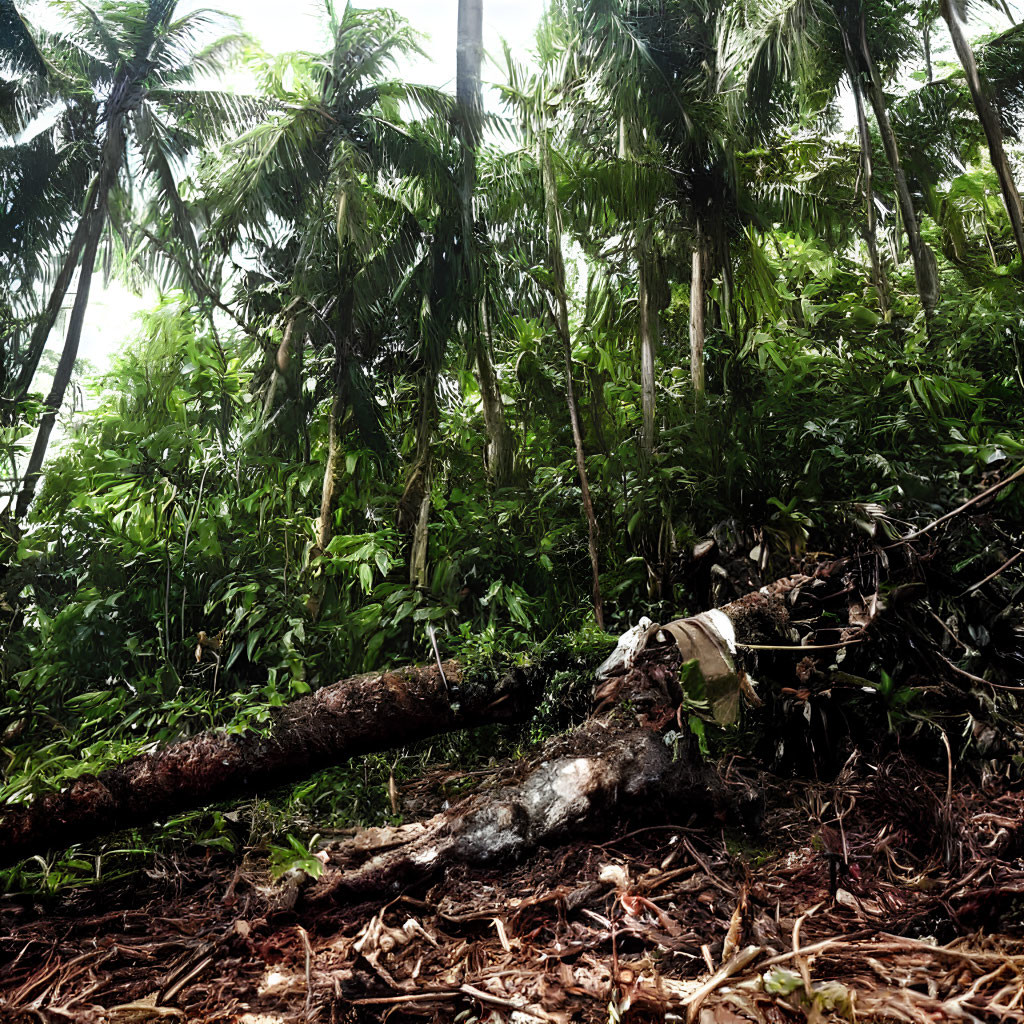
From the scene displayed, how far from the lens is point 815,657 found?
2939 mm

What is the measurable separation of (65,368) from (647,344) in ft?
16.9

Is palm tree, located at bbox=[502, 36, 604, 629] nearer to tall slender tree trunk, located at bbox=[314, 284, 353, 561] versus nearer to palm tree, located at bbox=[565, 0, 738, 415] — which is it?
palm tree, located at bbox=[565, 0, 738, 415]

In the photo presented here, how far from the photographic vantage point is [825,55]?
6133 mm

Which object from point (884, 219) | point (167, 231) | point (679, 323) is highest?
point (167, 231)

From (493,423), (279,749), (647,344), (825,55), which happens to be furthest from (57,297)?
(825,55)

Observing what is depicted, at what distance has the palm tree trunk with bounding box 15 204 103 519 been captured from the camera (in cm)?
493

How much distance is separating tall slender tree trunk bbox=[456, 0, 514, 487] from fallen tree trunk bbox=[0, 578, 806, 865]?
7.63ft

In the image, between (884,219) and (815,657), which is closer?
(815,657)

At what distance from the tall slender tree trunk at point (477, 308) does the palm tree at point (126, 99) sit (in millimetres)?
2782

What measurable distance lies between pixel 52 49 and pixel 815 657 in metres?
8.72

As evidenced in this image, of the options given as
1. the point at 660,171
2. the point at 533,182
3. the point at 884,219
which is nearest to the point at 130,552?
the point at 533,182

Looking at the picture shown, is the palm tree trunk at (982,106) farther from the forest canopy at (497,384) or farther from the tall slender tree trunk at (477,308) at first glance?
the tall slender tree trunk at (477,308)

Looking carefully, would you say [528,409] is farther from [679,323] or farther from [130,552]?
[130,552]

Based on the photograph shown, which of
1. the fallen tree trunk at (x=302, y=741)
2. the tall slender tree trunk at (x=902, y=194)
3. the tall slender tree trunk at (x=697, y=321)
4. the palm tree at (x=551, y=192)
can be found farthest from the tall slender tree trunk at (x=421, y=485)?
the tall slender tree trunk at (x=902, y=194)
